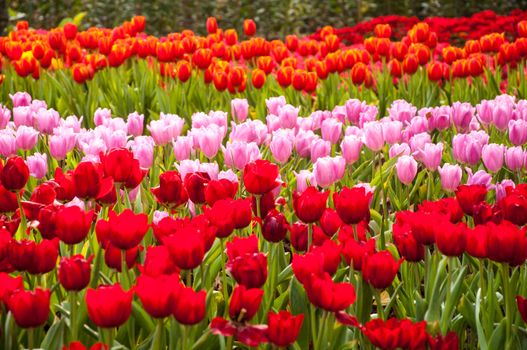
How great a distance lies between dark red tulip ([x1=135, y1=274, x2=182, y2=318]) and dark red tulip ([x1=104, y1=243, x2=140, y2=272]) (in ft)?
1.21

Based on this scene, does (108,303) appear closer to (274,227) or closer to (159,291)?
(159,291)

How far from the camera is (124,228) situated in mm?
1818

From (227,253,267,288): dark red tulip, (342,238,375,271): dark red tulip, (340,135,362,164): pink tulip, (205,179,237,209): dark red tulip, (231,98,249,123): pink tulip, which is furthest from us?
(231,98,249,123): pink tulip

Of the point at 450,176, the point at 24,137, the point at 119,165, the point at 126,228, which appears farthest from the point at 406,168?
the point at 24,137

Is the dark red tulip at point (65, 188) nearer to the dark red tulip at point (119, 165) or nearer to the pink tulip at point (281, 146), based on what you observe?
the dark red tulip at point (119, 165)

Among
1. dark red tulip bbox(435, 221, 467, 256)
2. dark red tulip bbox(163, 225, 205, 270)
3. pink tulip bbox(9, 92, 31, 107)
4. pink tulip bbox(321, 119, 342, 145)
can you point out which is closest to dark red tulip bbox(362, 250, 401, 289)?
dark red tulip bbox(435, 221, 467, 256)

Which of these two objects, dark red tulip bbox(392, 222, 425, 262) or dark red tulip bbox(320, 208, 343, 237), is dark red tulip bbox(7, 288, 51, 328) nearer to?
dark red tulip bbox(320, 208, 343, 237)

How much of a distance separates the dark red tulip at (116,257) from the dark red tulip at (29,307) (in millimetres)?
312

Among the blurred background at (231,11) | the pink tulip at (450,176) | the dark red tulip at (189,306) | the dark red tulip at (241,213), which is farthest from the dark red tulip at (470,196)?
the blurred background at (231,11)

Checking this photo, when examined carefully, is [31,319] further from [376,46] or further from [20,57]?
[376,46]

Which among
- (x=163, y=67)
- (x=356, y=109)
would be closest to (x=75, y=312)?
(x=356, y=109)

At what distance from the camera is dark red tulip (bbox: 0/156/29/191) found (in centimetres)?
224

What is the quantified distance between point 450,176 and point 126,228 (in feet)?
4.42

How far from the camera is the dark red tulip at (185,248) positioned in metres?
1.71
